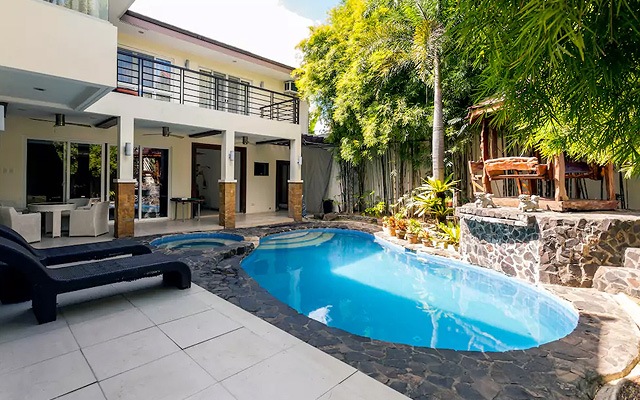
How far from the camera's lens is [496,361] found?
3217 millimetres

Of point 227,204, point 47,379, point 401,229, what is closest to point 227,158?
point 227,204

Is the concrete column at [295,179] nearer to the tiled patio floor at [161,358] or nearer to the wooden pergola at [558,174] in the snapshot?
the wooden pergola at [558,174]

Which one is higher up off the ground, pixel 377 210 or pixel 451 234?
pixel 377 210

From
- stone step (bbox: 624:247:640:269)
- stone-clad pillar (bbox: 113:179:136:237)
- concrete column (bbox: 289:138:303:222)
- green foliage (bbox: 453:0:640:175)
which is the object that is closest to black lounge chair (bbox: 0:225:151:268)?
stone-clad pillar (bbox: 113:179:136:237)

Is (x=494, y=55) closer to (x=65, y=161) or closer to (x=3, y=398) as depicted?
(x=3, y=398)

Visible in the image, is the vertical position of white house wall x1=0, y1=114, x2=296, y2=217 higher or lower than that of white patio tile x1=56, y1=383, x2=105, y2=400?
higher

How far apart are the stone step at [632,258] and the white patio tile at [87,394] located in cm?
738

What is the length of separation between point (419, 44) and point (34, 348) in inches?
417

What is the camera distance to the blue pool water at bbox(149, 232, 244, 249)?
361 inches

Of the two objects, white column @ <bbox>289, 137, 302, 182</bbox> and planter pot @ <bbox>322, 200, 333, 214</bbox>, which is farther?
planter pot @ <bbox>322, 200, 333, 214</bbox>

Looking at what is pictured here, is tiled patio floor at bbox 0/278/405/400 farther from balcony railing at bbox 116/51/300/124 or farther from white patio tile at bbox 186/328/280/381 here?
balcony railing at bbox 116/51/300/124

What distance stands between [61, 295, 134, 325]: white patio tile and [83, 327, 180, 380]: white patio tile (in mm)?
862

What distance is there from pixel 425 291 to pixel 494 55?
567 centimetres

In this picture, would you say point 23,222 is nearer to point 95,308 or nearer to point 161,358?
point 95,308
